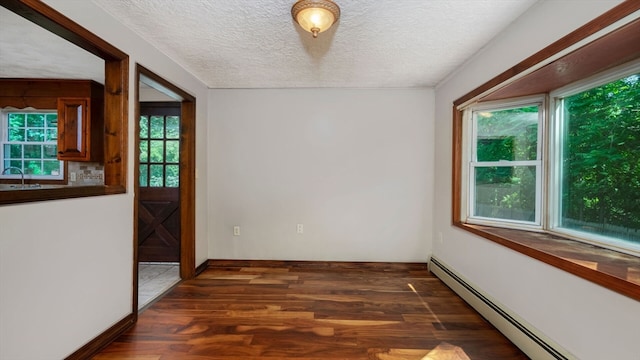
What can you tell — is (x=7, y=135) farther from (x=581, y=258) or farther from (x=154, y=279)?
(x=581, y=258)

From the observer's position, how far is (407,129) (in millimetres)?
3248

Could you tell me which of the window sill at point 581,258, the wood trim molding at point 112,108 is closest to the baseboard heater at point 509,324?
the window sill at point 581,258

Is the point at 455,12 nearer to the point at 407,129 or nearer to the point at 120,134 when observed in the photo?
the point at 407,129

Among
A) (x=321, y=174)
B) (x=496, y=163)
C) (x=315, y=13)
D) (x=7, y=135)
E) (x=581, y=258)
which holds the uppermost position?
(x=315, y=13)

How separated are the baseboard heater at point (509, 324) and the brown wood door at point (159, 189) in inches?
133

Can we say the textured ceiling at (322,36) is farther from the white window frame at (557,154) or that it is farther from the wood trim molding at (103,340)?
the wood trim molding at (103,340)

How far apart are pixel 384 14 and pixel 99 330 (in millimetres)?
2923

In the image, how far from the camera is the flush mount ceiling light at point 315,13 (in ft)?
5.31

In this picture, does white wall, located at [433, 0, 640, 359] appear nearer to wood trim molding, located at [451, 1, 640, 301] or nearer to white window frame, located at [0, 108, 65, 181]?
wood trim molding, located at [451, 1, 640, 301]

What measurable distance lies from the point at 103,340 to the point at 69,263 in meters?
0.64

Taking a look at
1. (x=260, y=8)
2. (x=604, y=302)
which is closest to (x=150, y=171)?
(x=260, y=8)

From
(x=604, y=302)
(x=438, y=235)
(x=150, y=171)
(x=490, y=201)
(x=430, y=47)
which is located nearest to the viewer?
(x=604, y=302)

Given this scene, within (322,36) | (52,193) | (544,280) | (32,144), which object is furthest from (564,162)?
(32,144)

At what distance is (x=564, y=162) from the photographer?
199cm
